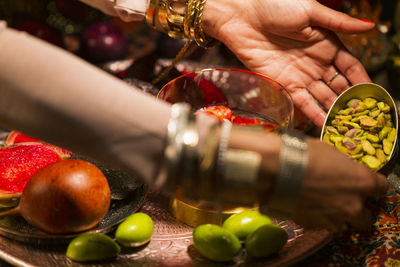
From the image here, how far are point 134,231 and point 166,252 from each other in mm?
66

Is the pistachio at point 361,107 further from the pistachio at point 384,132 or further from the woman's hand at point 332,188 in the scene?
the woman's hand at point 332,188

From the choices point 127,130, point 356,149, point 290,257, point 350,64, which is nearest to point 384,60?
point 350,64

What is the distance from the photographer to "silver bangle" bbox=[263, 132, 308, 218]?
0.43 m

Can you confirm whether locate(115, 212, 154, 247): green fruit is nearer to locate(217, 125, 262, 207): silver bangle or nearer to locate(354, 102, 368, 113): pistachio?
locate(217, 125, 262, 207): silver bangle

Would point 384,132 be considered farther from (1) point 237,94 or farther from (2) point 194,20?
→ (2) point 194,20

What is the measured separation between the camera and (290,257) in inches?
21.9

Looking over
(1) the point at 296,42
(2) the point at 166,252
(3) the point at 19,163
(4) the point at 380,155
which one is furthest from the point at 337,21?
(3) the point at 19,163

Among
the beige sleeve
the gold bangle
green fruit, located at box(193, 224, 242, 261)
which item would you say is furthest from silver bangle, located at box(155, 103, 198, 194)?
the gold bangle

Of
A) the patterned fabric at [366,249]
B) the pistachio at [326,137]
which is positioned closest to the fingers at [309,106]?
the pistachio at [326,137]

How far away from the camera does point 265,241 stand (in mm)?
545

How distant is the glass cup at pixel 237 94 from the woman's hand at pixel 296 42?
0.08 meters

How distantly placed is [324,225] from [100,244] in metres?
0.31

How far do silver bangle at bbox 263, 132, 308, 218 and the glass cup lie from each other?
12.2 inches

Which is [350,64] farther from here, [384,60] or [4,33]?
[4,33]
